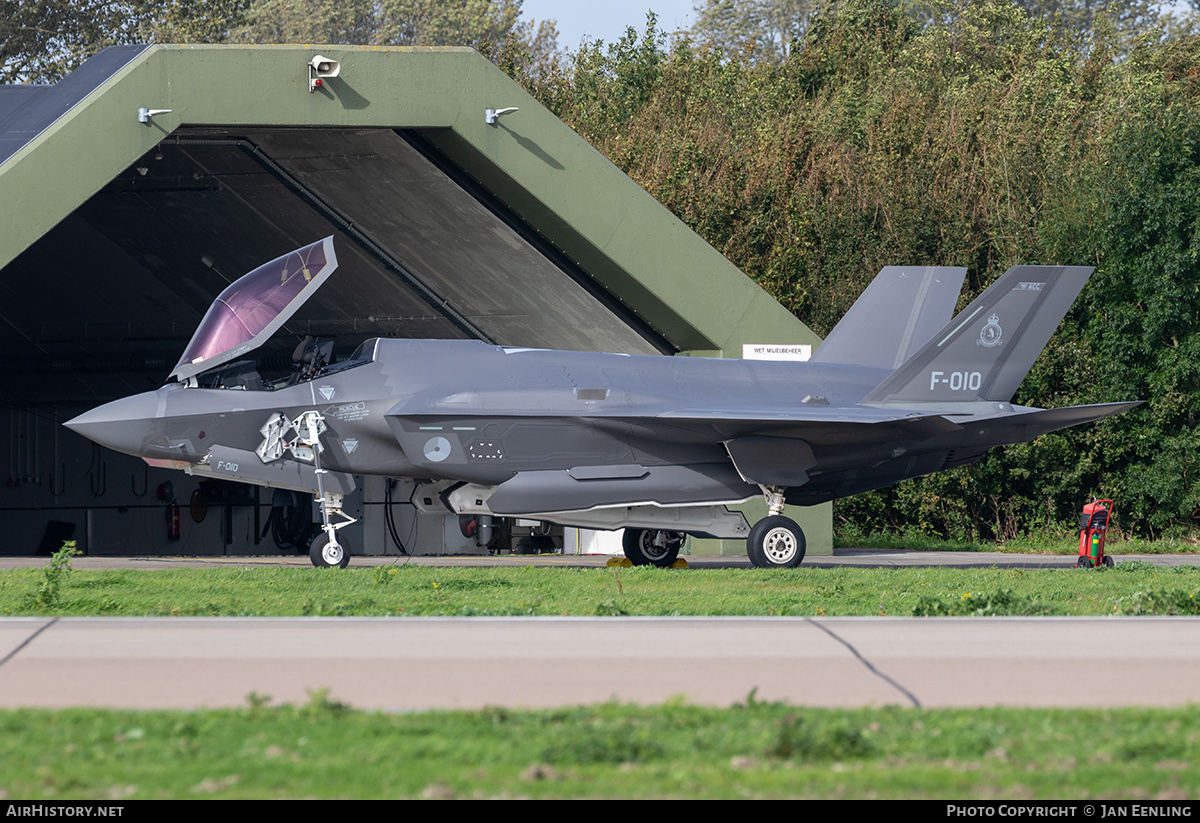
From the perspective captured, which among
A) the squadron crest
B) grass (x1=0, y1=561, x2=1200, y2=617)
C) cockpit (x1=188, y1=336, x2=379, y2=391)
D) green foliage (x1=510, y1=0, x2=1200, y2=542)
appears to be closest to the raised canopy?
cockpit (x1=188, y1=336, x2=379, y2=391)

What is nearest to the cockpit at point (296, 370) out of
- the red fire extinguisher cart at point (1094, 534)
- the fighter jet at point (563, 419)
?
the fighter jet at point (563, 419)

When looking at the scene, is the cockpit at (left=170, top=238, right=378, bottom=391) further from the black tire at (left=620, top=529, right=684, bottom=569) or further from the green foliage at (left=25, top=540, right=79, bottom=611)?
the black tire at (left=620, top=529, right=684, bottom=569)

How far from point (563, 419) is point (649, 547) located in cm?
260

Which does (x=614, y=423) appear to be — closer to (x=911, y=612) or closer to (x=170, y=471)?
(x=911, y=612)

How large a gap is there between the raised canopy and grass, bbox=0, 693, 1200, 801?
29.7 ft

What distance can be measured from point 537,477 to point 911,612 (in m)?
5.92

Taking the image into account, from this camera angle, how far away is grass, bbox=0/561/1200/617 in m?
9.53

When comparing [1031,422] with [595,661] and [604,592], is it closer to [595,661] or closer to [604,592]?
[604,592]

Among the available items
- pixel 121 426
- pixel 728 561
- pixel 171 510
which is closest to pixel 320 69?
pixel 121 426

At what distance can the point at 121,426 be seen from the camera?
1423cm

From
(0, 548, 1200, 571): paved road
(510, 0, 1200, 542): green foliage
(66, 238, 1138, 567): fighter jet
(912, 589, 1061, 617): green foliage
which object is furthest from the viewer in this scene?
(510, 0, 1200, 542): green foliage

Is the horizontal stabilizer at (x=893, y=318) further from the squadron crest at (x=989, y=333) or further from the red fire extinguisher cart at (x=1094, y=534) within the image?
the red fire extinguisher cart at (x=1094, y=534)
